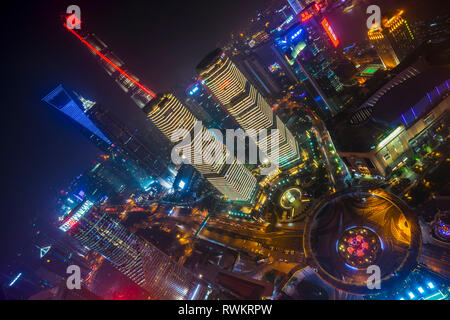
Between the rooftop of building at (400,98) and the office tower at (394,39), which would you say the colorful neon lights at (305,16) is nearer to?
the office tower at (394,39)

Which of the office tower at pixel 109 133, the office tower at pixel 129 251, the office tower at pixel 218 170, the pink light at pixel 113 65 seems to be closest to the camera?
the office tower at pixel 218 170

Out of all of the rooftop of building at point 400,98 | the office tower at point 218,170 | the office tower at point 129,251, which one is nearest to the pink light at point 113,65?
the office tower at point 129,251

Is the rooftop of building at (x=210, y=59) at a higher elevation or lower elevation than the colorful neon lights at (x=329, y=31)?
higher

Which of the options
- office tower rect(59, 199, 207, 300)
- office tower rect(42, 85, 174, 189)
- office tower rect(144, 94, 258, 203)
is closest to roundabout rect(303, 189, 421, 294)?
office tower rect(144, 94, 258, 203)

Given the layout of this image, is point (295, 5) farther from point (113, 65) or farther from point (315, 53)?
point (113, 65)
